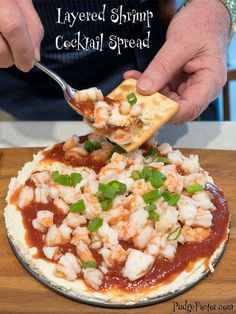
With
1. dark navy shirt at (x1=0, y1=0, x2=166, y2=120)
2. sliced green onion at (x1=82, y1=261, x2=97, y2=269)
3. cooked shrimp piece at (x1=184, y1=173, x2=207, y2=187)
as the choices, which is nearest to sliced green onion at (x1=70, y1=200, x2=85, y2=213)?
sliced green onion at (x1=82, y1=261, x2=97, y2=269)

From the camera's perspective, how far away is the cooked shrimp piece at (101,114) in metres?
1.96

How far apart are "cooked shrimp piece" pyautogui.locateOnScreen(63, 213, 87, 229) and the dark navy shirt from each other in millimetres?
1065

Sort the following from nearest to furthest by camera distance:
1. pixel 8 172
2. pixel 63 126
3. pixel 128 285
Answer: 1. pixel 128 285
2. pixel 8 172
3. pixel 63 126

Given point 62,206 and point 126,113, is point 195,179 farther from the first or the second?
point 62,206

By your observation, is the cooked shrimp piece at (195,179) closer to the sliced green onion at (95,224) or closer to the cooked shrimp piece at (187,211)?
the cooked shrimp piece at (187,211)

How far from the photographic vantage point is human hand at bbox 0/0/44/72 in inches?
69.6

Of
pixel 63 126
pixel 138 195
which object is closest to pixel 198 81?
pixel 138 195

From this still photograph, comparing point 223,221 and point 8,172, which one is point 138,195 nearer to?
point 223,221

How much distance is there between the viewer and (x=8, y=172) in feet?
7.90

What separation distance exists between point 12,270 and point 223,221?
2.78ft

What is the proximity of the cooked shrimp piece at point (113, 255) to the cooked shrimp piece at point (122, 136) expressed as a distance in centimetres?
42

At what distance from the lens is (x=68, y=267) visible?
1.82 metres

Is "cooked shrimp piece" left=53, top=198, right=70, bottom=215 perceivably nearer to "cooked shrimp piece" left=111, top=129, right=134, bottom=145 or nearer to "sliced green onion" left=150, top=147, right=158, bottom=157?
"cooked shrimp piece" left=111, top=129, right=134, bottom=145

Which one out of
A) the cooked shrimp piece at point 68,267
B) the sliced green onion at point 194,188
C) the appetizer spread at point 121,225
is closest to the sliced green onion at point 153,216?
the appetizer spread at point 121,225
